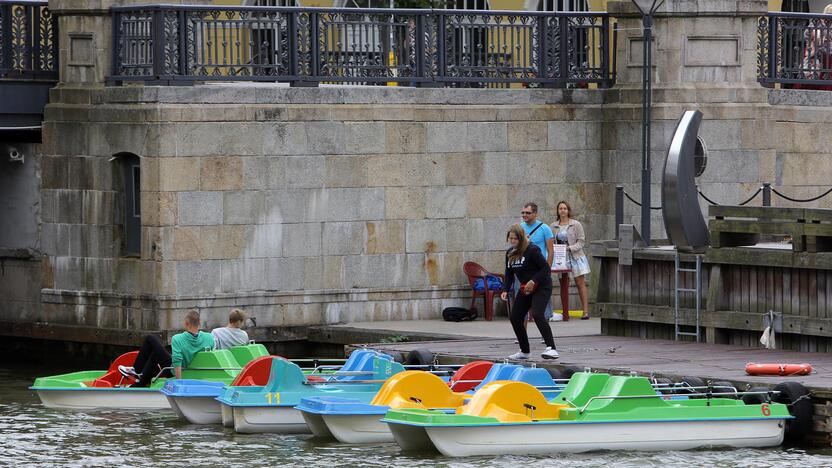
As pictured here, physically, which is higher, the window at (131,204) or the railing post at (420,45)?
the railing post at (420,45)

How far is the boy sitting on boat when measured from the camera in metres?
22.5

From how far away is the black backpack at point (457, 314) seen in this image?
27422 millimetres

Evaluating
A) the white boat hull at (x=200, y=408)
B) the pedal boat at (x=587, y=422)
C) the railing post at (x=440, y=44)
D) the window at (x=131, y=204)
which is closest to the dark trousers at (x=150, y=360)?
the white boat hull at (x=200, y=408)

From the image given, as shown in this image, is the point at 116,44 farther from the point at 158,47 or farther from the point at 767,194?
the point at 767,194

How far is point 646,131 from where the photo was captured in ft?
91.2

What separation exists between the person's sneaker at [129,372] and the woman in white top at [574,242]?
21.9ft

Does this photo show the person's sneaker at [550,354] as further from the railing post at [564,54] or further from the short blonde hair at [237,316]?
the railing post at [564,54]

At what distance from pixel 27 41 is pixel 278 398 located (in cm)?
838

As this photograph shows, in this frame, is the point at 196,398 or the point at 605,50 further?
the point at 605,50

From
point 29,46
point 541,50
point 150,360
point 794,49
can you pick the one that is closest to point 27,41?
point 29,46

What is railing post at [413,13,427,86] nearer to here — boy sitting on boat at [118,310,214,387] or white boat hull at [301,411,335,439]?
boy sitting on boat at [118,310,214,387]

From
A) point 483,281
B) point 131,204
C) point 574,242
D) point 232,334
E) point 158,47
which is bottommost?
point 232,334

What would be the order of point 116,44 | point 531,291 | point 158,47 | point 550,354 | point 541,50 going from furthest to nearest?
point 541,50
point 116,44
point 158,47
point 550,354
point 531,291

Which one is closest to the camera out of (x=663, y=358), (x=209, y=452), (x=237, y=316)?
(x=209, y=452)
